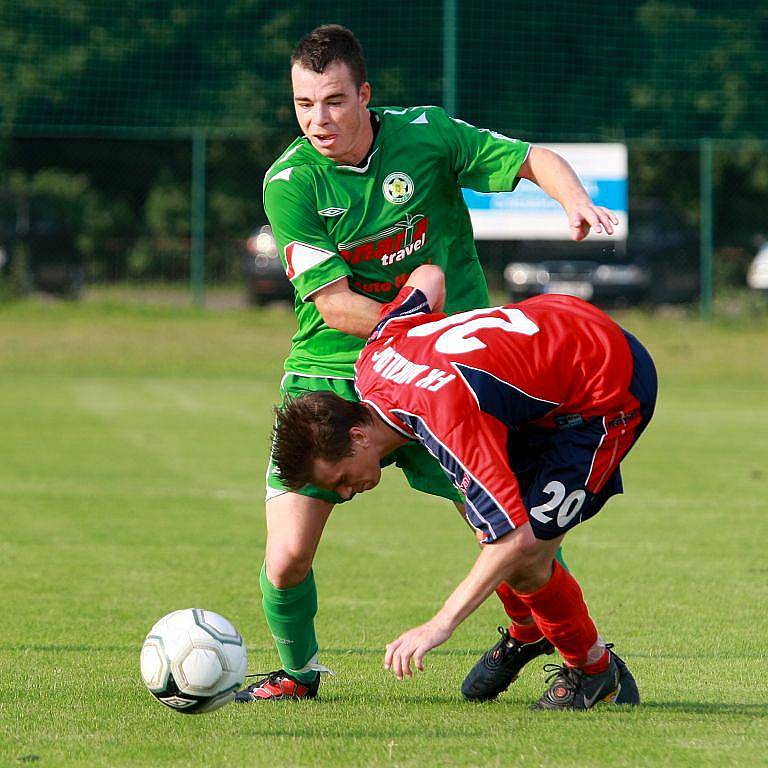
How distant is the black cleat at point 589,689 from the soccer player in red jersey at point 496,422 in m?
0.25

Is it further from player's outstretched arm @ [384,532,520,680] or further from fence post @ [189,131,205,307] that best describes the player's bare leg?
fence post @ [189,131,205,307]

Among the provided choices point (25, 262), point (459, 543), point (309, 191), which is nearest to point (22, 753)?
point (309, 191)

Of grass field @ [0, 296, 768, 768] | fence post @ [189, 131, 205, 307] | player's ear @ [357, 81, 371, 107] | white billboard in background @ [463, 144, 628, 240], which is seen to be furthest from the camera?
fence post @ [189, 131, 205, 307]

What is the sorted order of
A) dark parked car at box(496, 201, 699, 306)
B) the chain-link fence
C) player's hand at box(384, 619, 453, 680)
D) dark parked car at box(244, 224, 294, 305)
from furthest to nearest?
dark parked car at box(244, 224, 294, 305) → the chain-link fence → dark parked car at box(496, 201, 699, 306) → player's hand at box(384, 619, 453, 680)

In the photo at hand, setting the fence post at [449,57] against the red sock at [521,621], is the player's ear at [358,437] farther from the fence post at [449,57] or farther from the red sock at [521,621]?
the fence post at [449,57]

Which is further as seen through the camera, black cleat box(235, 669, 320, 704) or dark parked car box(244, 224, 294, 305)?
dark parked car box(244, 224, 294, 305)

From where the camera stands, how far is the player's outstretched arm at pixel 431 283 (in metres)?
4.91

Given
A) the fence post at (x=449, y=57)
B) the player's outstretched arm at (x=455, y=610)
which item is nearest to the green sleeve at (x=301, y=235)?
the player's outstretched arm at (x=455, y=610)

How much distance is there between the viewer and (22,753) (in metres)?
4.43

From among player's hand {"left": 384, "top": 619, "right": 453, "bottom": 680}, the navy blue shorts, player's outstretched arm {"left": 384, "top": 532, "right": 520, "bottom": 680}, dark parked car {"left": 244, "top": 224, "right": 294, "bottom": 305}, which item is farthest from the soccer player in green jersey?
dark parked car {"left": 244, "top": 224, "right": 294, "bottom": 305}

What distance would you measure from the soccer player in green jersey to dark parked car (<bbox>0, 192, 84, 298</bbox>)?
20.2m

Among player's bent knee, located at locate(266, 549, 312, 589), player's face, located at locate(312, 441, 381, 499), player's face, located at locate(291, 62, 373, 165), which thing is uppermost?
player's face, located at locate(291, 62, 373, 165)

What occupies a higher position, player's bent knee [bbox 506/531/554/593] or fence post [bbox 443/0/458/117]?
fence post [bbox 443/0/458/117]

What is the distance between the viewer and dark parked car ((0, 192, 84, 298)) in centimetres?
2522
